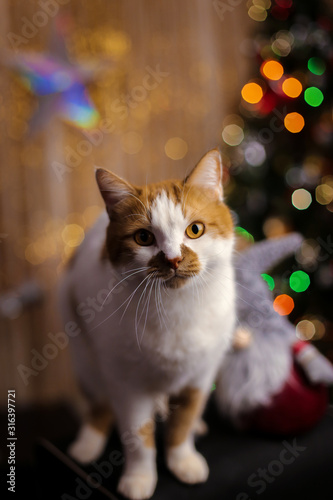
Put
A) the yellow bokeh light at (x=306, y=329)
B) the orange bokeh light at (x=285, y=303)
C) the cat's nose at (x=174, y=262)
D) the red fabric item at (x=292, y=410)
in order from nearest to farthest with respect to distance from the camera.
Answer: the cat's nose at (x=174, y=262) → the red fabric item at (x=292, y=410) → the orange bokeh light at (x=285, y=303) → the yellow bokeh light at (x=306, y=329)

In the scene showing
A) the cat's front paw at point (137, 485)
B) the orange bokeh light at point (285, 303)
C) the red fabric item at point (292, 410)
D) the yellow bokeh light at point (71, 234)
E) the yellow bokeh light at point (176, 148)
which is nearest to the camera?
the cat's front paw at point (137, 485)

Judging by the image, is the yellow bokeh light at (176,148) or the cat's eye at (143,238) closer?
the cat's eye at (143,238)

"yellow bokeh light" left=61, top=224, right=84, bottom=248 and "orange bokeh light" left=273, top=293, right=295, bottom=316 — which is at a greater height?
"orange bokeh light" left=273, top=293, right=295, bottom=316

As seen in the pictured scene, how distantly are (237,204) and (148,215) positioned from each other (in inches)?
38.8

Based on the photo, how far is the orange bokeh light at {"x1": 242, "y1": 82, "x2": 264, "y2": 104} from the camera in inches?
63.1

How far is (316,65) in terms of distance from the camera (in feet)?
4.99

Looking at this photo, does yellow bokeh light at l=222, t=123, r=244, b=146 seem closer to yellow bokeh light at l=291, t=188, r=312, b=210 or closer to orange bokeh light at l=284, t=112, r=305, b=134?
orange bokeh light at l=284, t=112, r=305, b=134

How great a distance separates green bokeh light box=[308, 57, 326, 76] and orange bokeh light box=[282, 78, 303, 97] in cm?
7

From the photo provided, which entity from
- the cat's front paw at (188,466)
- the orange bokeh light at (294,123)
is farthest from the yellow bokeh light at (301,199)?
the cat's front paw at (188,466)

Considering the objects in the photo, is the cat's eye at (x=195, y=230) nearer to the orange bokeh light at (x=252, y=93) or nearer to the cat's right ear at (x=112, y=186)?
the cat's right ear at (x=112, y=186)

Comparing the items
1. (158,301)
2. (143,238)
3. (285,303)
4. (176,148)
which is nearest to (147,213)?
(143,238)

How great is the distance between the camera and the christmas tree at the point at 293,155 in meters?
1.52

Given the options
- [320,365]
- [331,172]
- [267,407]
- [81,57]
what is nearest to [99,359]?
[267,407]

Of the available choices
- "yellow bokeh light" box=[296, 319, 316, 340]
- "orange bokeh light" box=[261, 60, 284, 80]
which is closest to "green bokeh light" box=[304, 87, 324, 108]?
"orange bokeh light" box=[261, 60, 284, 80]
